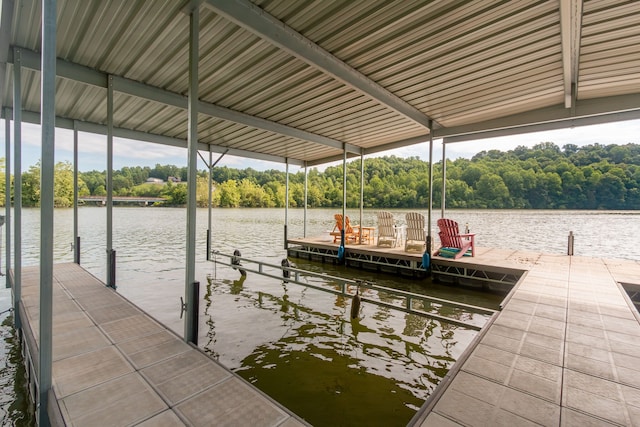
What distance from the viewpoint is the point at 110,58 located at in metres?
3.99

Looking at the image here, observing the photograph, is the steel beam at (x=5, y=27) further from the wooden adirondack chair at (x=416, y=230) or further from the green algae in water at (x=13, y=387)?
the wooden adirondack chair at (x=416, y=230)

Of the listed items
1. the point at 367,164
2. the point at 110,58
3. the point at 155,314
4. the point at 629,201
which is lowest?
the point at 155,314

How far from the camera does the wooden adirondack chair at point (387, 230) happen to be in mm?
8773

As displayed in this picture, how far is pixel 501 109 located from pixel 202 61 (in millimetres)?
5979

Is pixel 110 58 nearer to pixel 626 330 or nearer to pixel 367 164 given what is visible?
pixel 626 330

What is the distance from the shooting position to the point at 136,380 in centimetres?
213

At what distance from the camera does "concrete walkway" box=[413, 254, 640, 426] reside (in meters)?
1.65

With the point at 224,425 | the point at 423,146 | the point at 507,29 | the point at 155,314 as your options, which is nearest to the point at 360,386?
the point at 224,425

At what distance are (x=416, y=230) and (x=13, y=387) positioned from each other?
7.86 m

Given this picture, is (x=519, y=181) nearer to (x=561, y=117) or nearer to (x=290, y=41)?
→ (x=561, y=117)

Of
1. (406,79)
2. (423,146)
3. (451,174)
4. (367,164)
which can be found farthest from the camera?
(367,164)

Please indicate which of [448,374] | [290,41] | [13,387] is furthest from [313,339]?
[290,41]

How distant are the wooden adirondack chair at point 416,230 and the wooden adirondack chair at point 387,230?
0.74 m

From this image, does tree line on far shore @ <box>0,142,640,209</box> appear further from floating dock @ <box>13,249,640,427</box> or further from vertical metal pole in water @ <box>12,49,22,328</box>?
vertical metal pole in water @ <box>12,49,22,328</box>
